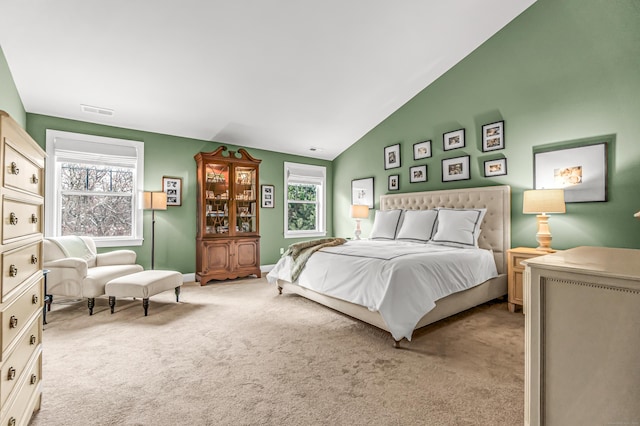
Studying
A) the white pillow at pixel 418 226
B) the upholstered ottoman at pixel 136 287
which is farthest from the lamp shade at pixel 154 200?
the white pillow at pixel 418 226

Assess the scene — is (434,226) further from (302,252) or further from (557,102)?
(557,102)

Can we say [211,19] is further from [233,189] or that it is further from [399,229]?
[399,229]

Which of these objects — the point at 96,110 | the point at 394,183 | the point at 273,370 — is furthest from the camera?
the point at 394,183

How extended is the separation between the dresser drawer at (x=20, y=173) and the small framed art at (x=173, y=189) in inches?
124

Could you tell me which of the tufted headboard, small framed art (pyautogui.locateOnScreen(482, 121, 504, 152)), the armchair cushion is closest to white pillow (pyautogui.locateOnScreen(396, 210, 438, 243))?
the tufted headboard

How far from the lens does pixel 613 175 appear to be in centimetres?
312

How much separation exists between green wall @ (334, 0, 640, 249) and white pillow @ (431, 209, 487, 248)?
1.61ft

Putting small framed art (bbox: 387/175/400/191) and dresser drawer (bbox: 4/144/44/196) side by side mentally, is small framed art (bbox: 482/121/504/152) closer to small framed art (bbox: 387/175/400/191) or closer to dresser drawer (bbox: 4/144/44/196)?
small framed art (bbox: 387/175/400/191)

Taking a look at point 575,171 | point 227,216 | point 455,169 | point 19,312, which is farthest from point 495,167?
point 19,312

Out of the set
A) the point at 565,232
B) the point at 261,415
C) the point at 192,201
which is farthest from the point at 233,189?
the point at 565,232

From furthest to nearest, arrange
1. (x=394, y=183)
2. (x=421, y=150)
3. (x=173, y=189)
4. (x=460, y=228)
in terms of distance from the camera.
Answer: (x=394, y=183) → (x=421, y=150) → (x=173, y=189) → (x=460, y=228)

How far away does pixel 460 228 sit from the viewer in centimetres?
379

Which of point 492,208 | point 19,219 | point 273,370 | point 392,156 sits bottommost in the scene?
point 273,370

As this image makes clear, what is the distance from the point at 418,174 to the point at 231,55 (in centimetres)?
324
